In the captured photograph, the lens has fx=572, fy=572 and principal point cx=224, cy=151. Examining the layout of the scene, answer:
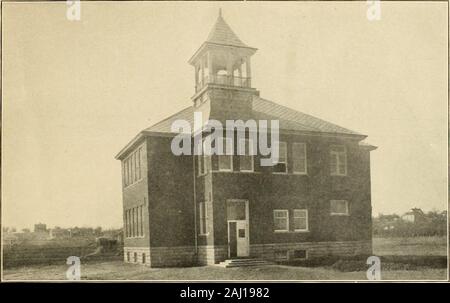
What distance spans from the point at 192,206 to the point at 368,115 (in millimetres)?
8255

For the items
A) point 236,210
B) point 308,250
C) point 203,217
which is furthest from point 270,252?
point 203,217

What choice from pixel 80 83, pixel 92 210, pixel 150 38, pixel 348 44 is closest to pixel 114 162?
pixel 92 210

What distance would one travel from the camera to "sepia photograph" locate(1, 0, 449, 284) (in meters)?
20.0

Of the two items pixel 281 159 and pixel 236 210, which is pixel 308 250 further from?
pixel 281 159

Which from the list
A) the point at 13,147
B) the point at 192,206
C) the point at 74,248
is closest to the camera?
the point at 13,147

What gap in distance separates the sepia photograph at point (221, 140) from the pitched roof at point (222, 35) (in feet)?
0.34

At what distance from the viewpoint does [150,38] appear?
20.5m

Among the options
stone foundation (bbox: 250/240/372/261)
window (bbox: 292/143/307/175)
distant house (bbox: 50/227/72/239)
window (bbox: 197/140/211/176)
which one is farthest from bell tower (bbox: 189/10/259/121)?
distant house (bbox: 50/227/72/239)

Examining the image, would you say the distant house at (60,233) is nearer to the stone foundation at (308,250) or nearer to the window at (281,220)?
the stone foundation at (308,250)

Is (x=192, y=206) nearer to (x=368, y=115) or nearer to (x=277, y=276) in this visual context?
(x=277, y=276)

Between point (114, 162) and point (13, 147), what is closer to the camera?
point (13, 147)

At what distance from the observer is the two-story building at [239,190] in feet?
77.7

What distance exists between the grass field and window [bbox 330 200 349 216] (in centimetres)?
310

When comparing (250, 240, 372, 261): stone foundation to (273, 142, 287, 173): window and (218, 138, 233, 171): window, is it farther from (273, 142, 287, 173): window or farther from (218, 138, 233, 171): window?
(218, 138, 233, 171): window
